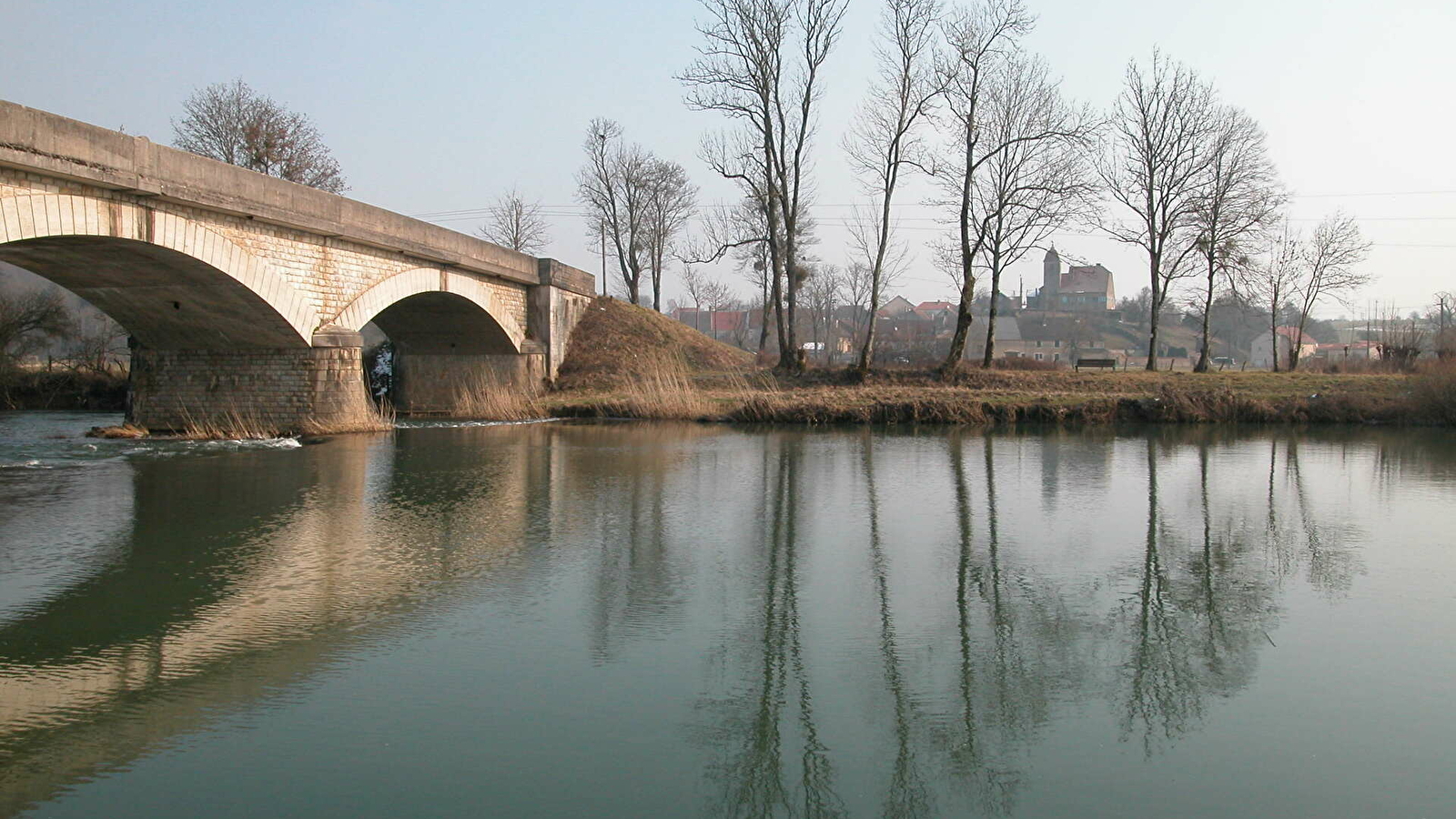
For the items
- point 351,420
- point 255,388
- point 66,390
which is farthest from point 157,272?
point 66,390

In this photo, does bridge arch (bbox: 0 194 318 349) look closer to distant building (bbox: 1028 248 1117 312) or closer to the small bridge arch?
the small bridge arch

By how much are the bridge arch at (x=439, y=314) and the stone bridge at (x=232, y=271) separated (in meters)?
0.05

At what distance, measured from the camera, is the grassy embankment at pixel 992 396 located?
75.8 feet

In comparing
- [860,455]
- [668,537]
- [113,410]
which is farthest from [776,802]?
[113,410]

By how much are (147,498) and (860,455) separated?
976 cm

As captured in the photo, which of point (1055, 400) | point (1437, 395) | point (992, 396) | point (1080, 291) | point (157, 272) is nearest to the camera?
point (157, 272)

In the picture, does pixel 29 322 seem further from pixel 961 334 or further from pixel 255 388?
pixel 961 334

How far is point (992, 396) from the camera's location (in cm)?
2491

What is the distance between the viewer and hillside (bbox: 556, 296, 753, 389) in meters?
30.0

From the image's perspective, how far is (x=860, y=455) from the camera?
53.3 ft

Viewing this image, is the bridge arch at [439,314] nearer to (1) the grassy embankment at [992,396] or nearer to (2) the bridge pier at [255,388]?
(2) the bridge pier at [255,388]

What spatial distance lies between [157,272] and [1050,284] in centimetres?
10222

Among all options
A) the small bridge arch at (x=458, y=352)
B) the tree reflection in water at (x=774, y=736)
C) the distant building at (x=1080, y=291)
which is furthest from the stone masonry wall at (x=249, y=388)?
the distant building at (x=1080, y=291)

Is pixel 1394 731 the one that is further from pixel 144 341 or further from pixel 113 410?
pixel 113 410
